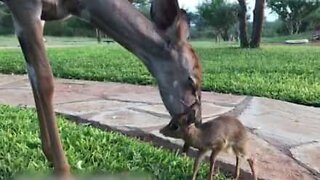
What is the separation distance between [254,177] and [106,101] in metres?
2.35

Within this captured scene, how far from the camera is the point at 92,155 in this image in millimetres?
3480

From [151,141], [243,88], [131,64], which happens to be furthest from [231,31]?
[151,141]

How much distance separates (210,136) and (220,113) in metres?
1.64

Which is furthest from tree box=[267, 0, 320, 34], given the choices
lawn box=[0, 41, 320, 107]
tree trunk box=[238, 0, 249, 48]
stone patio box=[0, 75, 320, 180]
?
stone patio box=[0, 75, 320, 180]

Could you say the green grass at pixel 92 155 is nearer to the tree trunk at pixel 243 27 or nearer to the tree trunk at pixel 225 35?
the tree trunk at pixel 243 27

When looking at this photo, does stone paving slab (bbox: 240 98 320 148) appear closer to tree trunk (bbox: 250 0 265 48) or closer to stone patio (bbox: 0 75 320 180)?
stone patio (bbox: 0 75 320 180)

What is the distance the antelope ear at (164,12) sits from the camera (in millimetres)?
2975

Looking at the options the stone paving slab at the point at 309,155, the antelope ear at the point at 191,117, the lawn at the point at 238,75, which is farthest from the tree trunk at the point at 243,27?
the antelope ear at the point at 191,117

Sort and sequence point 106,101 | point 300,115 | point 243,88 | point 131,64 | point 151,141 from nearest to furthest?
1. point 151,141
2. point 300,115
3. point 106,101
4. point 243,88
5. point 131,64

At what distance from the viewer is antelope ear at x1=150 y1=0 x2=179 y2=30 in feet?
9.76

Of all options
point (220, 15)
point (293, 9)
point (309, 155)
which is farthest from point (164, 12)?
point (293, 9)

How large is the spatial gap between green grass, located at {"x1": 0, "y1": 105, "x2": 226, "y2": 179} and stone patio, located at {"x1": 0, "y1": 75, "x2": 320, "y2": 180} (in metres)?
0.24

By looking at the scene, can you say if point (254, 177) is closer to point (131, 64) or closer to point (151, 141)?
point (151, 141)

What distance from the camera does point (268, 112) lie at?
16.2ft
